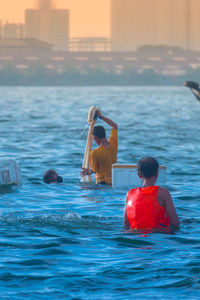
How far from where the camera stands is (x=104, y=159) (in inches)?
520

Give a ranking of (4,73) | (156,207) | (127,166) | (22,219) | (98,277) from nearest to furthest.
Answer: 1. (98,277)
2. (156,207)
3. (22,219)
4. (127,166)
5. (4,73)

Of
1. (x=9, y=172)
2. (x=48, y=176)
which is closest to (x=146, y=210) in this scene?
(x=9, y=172)

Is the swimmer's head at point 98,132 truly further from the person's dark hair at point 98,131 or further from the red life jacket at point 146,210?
the red life jacket at point 146,210

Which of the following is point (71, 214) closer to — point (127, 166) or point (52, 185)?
point (127, 166)

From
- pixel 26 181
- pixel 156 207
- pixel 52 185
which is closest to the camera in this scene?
pixel 156 207

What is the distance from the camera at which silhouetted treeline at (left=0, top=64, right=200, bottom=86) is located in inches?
7357

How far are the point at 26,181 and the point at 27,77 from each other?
175802 millimetres

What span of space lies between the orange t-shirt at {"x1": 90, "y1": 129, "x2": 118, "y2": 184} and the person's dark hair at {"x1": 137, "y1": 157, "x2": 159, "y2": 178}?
463 cm

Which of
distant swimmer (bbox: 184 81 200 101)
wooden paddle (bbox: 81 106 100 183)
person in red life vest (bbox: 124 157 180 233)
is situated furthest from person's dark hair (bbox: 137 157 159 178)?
distant swimmer (bbox: 184 81 200 101)

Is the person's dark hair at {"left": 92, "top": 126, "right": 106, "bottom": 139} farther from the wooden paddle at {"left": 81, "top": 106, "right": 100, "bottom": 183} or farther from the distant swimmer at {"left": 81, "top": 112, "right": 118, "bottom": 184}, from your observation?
the wooden paddle at {"left": 81, "top": 106, "right": 100, "bottom": 183}

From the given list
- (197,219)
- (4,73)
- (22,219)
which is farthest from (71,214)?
(4,73)

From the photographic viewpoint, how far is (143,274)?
7.51 m

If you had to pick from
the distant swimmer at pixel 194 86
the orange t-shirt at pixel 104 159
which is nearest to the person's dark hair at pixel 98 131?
the orange t-shirt at pixel 104 159

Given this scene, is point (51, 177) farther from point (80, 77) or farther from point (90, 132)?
point (80, 77)
